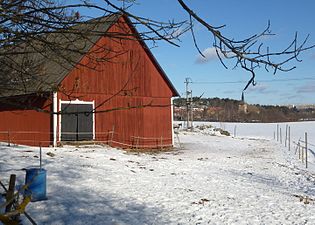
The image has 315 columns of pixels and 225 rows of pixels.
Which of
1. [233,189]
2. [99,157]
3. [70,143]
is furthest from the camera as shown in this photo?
[70,143]

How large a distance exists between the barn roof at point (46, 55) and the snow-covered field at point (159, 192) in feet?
9.05

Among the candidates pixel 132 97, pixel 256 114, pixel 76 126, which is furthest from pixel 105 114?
pixel 256 114

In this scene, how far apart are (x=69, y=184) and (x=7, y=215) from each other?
8618mm

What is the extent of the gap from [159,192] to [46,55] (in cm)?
603

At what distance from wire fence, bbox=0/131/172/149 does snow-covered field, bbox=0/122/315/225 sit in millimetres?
3609

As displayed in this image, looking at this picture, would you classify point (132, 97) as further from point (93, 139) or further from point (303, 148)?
point (303, 148)

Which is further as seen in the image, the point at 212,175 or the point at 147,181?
the point at 212,175

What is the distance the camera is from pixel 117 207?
308 inches

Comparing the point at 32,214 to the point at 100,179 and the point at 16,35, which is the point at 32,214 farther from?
the point at 16,35

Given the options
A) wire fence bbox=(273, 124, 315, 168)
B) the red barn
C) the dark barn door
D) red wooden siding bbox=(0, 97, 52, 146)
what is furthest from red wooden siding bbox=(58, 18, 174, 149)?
wire fence bbox=(273, 124, 315, 168)

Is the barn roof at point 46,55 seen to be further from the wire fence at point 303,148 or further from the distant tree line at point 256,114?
the distant tree line at point 256,114

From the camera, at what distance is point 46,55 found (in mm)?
4109

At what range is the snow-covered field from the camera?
24.0 ft

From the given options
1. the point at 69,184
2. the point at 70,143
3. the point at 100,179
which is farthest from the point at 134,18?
the point at 70,143
